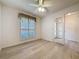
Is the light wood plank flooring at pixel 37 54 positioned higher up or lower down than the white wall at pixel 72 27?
lower down

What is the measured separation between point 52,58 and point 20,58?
4.00 feet

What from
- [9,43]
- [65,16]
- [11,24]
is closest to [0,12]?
[11,24]

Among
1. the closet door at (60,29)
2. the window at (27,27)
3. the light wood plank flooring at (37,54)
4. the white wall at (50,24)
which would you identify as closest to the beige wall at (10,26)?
the window at (27,27)

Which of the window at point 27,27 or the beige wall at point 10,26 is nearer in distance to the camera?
the beige wall at point 10,26

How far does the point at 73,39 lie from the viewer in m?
3.78

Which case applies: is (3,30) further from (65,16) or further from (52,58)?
(65,16)

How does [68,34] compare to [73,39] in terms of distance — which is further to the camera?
[68,34]

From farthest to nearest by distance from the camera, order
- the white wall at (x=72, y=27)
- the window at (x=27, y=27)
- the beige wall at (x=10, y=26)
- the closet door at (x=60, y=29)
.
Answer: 1. the window at (x=27, y=27)
2. the closet door at (x=60, y=29)
3. the beige wall at (x=10, y=26)
4. the white wall at (x=72, y=27)

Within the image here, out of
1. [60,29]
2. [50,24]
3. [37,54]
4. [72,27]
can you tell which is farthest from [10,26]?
[72,27]

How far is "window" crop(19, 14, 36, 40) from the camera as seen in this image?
16.0 feet

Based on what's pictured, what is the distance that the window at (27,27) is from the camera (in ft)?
16.0

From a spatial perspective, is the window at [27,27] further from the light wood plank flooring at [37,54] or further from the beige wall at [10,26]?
the light wood plank flooring at [37,54]

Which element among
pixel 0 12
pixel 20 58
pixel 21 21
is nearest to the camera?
pixel 20 58

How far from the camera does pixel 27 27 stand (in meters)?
5.36
